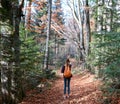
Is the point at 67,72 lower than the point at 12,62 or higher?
lower

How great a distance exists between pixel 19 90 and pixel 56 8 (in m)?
27.2

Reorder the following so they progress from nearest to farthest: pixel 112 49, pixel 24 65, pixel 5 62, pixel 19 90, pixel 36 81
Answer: pixel 112 49
pixel 5 62
pixel 19 90
pixel 24 65
pixel 36 81

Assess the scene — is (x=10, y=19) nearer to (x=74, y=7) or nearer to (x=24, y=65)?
(x=24, y=65)

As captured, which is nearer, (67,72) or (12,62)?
(12,62)

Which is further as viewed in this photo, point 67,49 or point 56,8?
point 67,49

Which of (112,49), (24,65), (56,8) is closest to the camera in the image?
(112,49)

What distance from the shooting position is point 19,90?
10297mm

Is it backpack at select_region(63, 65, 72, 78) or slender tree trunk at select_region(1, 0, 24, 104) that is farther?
backpack at select_region(63, 65, 72, 78)

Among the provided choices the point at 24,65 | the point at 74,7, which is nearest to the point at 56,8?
the point at 74,7

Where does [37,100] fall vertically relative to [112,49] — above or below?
below

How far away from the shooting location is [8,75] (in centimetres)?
960

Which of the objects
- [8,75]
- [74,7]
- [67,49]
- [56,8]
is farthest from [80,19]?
[67,49]

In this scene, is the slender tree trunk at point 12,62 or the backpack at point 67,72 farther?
the backpack at point 67,72

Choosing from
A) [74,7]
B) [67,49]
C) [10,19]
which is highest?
[74,7]
